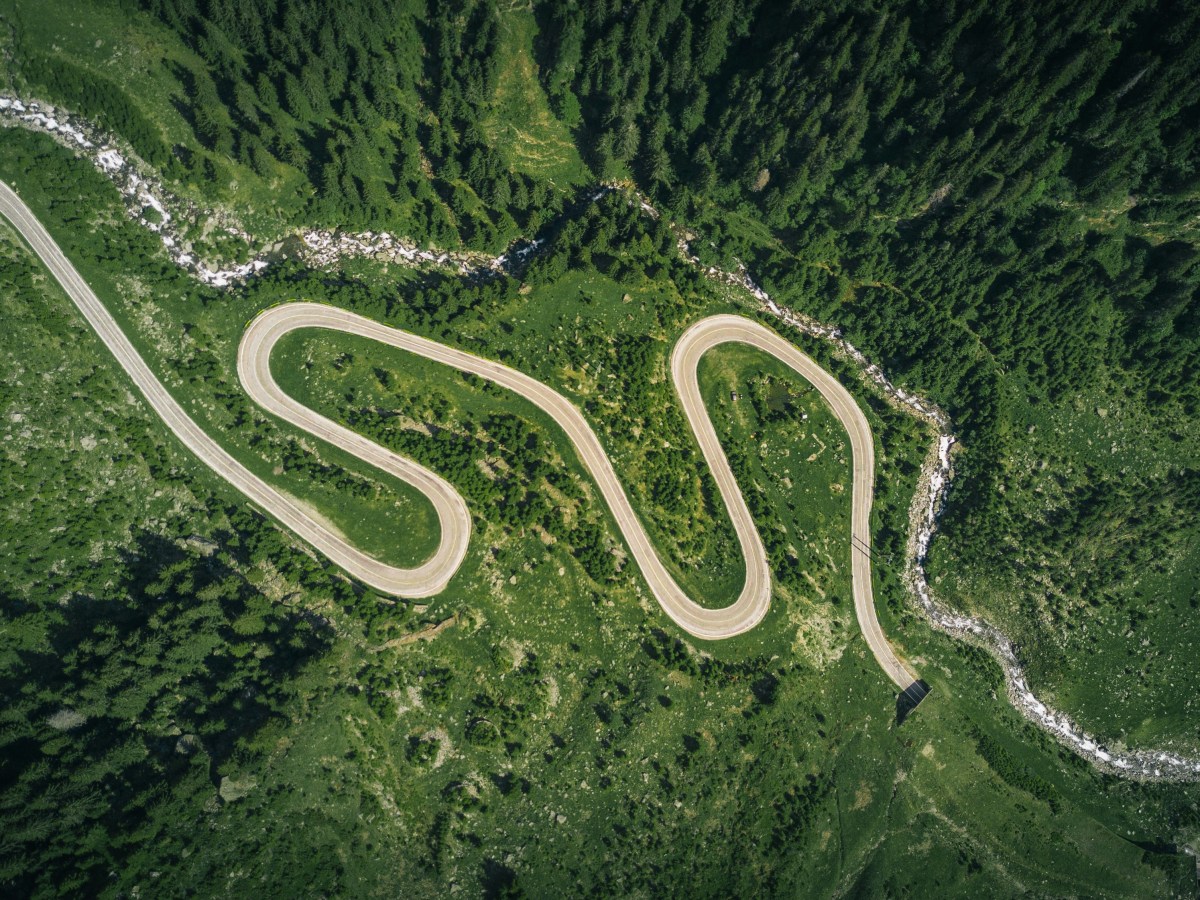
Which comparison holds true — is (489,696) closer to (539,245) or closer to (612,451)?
(612,451)

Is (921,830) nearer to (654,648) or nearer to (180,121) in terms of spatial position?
(654,648)

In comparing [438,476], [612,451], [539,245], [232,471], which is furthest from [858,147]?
[232,471]

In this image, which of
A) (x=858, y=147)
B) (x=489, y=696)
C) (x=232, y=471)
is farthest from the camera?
(x=858, y=147)

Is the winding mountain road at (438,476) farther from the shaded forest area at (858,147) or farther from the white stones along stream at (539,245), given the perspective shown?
the shaded forest area at (858,147)

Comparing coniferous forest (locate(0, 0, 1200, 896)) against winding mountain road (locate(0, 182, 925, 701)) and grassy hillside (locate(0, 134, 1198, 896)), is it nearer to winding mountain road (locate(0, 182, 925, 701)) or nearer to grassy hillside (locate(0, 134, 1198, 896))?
grassy hillside (locate(0, 134, 1198, 896))

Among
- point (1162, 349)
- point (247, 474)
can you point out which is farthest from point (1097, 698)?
point (247, 474)

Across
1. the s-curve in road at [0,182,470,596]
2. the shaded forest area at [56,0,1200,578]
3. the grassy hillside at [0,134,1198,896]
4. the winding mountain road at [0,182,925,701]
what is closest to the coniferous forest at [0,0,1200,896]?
the grassy hillside at [0,134,1198,896]

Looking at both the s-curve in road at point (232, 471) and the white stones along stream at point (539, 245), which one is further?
the white stones along stream at point (539, 245)

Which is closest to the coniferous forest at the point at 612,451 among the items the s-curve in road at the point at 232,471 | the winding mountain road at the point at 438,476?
the s-curve in road at the point at 232,471
